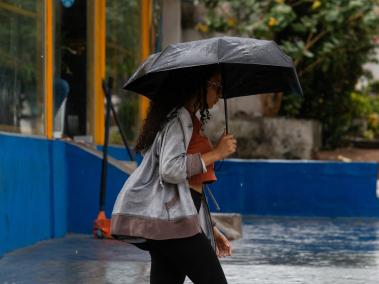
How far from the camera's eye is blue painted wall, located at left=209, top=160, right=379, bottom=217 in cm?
1519

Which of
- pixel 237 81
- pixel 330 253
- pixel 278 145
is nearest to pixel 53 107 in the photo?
pixel 330 253

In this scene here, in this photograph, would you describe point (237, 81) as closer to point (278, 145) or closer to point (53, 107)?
point (53, 107)

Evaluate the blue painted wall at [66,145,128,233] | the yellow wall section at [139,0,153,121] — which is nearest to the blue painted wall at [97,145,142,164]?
the blue painted wall at [66,145,128,233]

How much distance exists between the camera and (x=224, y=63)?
522 cm

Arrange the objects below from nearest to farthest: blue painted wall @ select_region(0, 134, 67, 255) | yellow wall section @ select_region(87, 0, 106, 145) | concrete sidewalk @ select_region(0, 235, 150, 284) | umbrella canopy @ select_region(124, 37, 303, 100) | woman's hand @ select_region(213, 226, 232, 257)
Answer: umbrella canopy @ select_region(124, 37, 303, 100)
woman's hand @ select_region(213, 226, 232, 257)
concrete sidewalk @ select_region(0, 235, 150, 284)
blue painted wall @ select_region(0, 134, 67, 255)
yellow wall section @ select_region(87, 0, 106, 145)

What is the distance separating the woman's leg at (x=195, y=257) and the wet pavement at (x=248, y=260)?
314 cm

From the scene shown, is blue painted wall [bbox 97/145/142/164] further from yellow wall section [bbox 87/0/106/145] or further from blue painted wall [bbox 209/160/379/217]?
blue painted wall [bbox 209/160/379/217]

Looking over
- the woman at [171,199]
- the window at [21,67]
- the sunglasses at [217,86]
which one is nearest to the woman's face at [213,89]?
the sunglasses at [217,86]

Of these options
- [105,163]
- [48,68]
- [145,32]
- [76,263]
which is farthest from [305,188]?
[76,263]

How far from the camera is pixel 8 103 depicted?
9.99m

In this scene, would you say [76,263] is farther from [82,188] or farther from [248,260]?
[82,188]

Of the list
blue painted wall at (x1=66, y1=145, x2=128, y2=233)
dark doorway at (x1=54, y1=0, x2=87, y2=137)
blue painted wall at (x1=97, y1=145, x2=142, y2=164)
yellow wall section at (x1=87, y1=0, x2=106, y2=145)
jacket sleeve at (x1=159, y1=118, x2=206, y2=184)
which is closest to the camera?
jacket sleeve at (x1=159, y1=118, x2=206, y2=184)

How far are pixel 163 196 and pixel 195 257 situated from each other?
1.04ft

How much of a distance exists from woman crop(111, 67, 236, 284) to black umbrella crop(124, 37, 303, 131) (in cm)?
20
